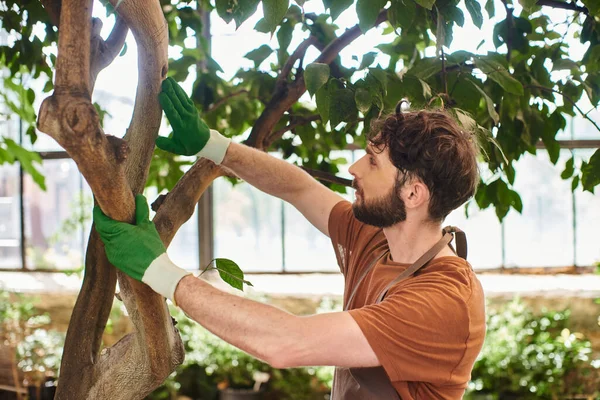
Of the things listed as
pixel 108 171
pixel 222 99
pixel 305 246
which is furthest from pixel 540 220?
pixel 108 171

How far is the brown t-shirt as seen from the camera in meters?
1.17

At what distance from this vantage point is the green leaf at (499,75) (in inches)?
52.3

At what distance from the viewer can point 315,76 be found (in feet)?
3.97

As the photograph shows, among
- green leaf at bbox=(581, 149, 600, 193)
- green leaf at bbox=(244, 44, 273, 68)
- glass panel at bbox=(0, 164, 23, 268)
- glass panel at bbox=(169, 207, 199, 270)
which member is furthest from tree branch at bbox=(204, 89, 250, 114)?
glass panel at bbox=(0, 164, 23, 268)

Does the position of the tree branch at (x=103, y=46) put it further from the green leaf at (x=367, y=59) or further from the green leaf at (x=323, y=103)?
the green leaf at (x=367, y=59)

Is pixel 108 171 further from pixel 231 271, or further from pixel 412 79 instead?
pixel 412 79

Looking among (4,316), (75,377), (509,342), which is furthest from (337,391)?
(4,316)

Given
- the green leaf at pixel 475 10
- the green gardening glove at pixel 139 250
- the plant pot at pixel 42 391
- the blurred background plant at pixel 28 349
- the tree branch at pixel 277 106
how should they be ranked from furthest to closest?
the blurred background plant at pixel 28 349
the plant pot at pixel 42 391
the tree branch at pixel 277 106
the green leaf at pixel 475 10
the green gardening glove at pixel 139 250

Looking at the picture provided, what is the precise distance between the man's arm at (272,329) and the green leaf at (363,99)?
351 millimetres

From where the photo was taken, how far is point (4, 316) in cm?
407

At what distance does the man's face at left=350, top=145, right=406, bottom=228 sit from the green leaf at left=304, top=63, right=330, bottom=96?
29 cm

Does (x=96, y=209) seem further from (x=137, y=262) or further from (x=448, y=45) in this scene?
(x=448, y=45)

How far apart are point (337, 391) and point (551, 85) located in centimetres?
89

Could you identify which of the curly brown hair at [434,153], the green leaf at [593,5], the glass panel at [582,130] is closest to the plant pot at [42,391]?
the curly brown hair at [434,153]
